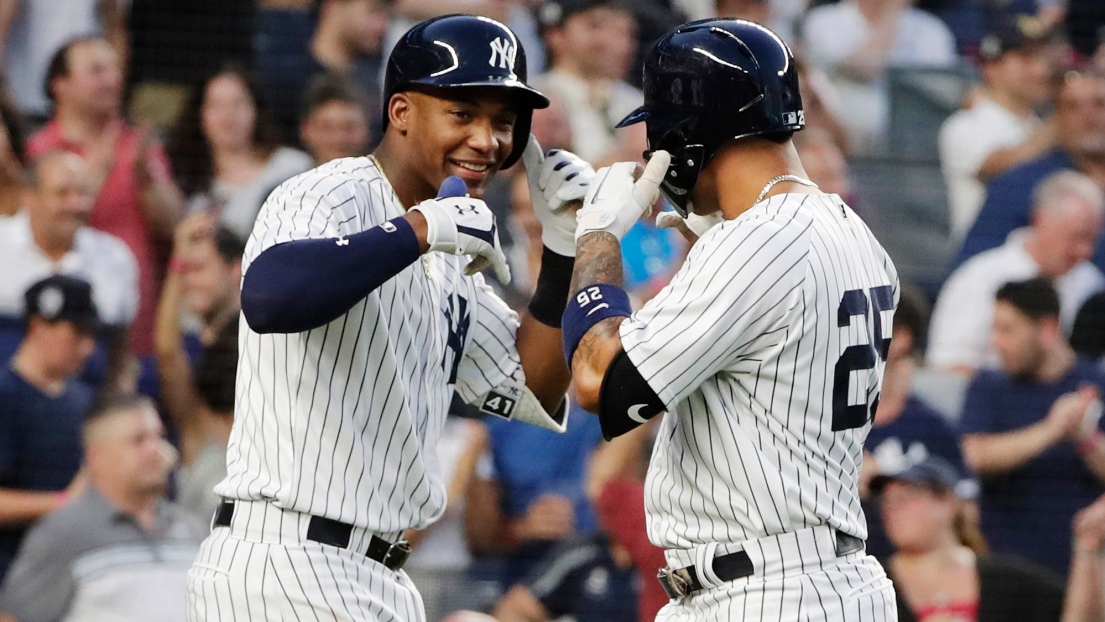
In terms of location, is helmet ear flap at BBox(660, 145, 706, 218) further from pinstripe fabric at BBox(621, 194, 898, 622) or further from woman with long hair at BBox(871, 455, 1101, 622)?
woman with long hair at BBox(871, 455, 1101, 622)

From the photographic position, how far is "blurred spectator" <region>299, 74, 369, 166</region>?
5.89m

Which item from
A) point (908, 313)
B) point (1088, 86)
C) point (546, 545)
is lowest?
point (546, 545)

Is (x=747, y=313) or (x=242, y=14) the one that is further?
(x=242, y=14)

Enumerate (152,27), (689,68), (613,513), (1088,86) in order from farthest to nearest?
(1088,86) → (152,27) → (613,513) → (689,68)

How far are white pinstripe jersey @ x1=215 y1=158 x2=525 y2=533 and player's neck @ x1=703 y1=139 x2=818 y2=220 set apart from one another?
0.64 metres

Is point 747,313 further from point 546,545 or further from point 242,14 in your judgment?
point 242,14

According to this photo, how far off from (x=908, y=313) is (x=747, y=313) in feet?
11.0

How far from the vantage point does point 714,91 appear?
2.74m

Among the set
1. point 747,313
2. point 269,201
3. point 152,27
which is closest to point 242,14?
point 152,27

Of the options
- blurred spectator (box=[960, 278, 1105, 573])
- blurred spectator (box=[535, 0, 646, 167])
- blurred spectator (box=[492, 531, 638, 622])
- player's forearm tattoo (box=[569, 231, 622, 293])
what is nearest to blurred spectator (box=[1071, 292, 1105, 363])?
blurred spectator (box=[960, 278, 1105, 573])

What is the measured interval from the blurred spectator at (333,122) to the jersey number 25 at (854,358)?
3.50 metres

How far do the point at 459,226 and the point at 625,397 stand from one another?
1.43ft

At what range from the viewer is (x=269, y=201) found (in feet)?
9.18

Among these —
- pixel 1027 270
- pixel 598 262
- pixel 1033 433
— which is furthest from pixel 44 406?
pixel 1027 270
